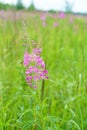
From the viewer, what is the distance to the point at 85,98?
2.23 m

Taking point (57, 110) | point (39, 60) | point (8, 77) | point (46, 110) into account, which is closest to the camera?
point (39, 60)

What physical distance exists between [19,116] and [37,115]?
135mm

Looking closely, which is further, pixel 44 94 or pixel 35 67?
pixel 44 94

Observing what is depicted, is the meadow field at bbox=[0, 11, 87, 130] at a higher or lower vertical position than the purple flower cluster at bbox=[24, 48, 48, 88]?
lower

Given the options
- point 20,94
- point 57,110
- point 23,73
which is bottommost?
point 57,110

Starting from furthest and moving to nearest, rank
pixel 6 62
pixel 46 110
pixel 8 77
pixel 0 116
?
pixel 6 62 < pixel 8 77 < pixel 46 110 < pixel 0 116

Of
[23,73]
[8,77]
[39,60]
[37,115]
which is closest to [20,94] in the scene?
[23,73]

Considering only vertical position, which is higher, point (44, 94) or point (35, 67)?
point (35, 67)

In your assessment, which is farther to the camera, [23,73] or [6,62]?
[6,62]

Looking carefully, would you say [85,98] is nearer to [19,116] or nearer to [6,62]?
[19,116]

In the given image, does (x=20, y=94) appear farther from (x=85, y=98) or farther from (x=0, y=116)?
(x=85, y=98)

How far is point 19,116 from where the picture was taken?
1752 mm

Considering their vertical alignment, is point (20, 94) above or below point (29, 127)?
above

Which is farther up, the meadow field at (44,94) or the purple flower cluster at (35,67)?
the purple flower cluster at (35,67)
